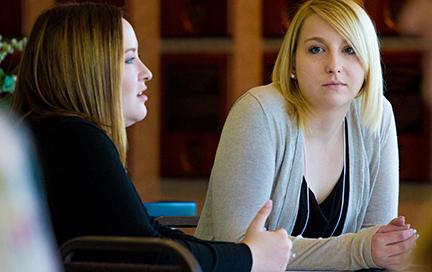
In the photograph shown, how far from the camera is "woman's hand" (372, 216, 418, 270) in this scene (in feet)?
7.00

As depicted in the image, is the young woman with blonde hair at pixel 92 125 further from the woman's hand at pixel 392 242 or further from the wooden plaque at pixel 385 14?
the wooden plaque at pixel 385 14

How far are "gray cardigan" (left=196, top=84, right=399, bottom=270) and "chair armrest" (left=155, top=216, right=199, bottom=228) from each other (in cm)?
20

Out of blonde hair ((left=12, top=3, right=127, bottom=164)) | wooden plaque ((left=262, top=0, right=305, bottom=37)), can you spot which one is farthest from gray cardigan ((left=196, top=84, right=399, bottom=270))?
wooden plaque ((left=262, top=0, right=305, bottom=37))

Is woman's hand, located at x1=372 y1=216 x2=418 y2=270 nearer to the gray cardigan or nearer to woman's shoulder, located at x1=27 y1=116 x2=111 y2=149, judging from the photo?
the gray cardigan

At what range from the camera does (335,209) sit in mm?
2369

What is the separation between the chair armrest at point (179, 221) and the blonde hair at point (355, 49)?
1.49 feet

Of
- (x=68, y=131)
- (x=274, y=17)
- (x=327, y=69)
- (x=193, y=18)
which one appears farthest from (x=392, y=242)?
(x=193, y=18)

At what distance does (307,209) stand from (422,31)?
1469 millimetres

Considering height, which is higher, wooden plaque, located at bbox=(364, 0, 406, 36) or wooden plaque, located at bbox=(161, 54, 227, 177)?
wooden plaque, located at bbox=(364, 0, 406, 36)

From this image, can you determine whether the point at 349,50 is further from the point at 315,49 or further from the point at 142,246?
the point at 142,246

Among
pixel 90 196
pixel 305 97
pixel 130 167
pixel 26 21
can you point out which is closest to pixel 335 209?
pixel 305 97

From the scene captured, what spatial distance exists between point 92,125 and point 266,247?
0.40 metres

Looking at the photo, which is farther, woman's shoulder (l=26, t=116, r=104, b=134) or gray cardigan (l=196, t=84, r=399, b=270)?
gray cardigan (l=196, t=84, r=399, b=270)

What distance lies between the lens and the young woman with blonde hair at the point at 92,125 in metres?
1.77
